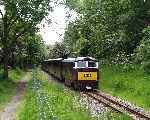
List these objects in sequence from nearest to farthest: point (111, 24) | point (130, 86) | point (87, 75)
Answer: point (130, 86) → point (87, 75) → point (111, 24)

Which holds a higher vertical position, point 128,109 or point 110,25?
point 110,25

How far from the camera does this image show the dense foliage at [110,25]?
152 ft

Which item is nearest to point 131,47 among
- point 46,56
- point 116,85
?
point 116,85

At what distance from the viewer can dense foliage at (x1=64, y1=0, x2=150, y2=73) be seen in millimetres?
46219

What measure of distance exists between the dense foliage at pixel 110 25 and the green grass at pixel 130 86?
514cm

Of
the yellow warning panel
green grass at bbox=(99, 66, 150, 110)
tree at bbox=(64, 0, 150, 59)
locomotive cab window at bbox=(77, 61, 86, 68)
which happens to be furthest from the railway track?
tree at bbox=(64, 0, 150, 59)

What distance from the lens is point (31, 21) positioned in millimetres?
46500

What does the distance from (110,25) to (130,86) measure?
2205 centimetres

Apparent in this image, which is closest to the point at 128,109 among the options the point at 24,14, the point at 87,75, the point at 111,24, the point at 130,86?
the point at 130,86

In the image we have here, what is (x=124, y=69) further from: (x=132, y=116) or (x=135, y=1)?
(x=132, y=116)

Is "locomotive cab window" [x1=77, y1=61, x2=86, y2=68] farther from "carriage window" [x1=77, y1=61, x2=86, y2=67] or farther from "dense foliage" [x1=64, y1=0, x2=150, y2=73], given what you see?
"dense foliage" [x1=64, y1=0, x2=150, y2=73]

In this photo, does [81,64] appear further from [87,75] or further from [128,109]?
[128,109]

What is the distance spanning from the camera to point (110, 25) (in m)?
53.2

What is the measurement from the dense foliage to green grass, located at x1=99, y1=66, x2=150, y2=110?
16.9 ft
